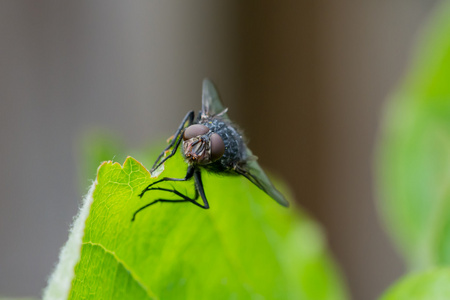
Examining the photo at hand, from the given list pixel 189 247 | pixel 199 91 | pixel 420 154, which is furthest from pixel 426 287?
pixel 199 91

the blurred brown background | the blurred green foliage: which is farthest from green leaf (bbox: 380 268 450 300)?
the blurred brown background

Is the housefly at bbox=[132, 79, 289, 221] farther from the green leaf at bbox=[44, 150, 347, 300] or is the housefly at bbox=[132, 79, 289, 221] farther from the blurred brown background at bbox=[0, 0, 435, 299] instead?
the blurred brown background at bbox=[0, 0, 435, 299]

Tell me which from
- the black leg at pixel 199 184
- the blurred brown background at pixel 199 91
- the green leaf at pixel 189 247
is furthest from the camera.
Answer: the blurred brown background at pixel 199 91

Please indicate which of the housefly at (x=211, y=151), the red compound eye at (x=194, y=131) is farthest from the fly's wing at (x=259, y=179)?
the red compound eye at (x=194, y=131)

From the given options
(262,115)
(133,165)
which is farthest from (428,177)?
(262,115)

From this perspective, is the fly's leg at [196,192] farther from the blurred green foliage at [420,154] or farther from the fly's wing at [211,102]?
the blurred green foliage at [420,154]

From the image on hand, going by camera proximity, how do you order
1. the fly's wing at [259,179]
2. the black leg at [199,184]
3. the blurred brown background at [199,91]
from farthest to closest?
the blurred brown background at [199,91] → the fly's wing at [259,179] → the black leg at [199,184]
